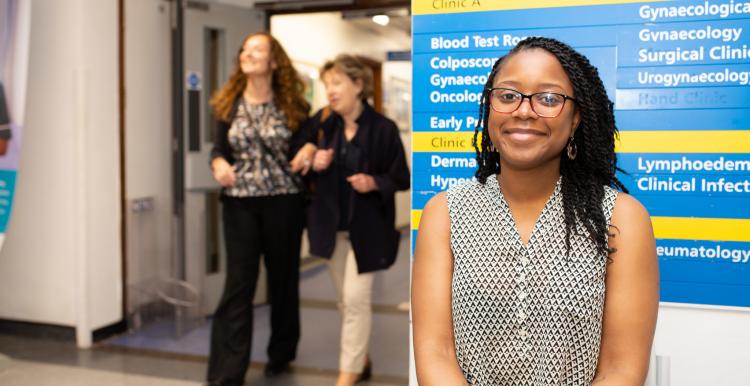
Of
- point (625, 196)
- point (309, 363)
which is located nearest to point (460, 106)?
point (625, 196)

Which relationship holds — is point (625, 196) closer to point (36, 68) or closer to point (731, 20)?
point (731, 20)

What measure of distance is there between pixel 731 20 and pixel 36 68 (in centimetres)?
376

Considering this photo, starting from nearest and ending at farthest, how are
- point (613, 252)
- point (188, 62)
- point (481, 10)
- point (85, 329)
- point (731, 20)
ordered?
point (613, 252)
point (731, 20)
point (481, 10)
point (85, 329)
point (188, 62)

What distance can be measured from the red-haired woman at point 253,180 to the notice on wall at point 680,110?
1557 mm

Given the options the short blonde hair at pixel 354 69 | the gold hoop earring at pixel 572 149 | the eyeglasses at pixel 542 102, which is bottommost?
the gold hoop earring at pixel 572 149

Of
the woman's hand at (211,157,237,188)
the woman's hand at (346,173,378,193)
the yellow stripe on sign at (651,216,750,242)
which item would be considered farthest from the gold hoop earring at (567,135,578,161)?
the woman's hand at (211,157,237,188)

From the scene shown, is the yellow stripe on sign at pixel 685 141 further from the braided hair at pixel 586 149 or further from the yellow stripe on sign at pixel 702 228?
the braided hair at pixel 586 149

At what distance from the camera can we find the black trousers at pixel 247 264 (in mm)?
3492

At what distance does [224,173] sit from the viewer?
3461mm

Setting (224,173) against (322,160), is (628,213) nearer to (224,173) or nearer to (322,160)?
(322,160)

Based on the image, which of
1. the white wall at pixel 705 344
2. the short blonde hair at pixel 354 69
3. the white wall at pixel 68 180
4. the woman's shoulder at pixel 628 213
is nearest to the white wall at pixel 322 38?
Answer: the white wall at pixel 68 180

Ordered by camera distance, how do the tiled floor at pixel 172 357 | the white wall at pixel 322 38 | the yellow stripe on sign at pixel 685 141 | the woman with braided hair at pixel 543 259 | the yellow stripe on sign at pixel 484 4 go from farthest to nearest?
the white wall at pixel 322 38, the tiled floor at pixel 172 357, the yellow stripe on sign at pixel 484 4, the yellow stripe on sign at pixel 685 141, the woman with braided hair at pixel 543 259

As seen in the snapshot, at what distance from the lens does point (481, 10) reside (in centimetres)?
229

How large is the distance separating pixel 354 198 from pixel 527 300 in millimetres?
2048
